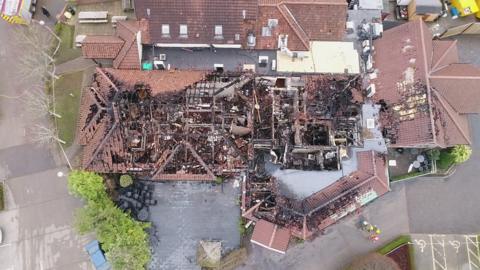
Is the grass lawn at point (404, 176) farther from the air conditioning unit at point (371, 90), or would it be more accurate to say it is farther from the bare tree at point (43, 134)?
the bare tree at point (43, 134)

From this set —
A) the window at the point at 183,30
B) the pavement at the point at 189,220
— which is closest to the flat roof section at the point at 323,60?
the window at the point at 183,30

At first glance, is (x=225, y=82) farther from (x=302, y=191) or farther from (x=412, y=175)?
(x=412, y=175)

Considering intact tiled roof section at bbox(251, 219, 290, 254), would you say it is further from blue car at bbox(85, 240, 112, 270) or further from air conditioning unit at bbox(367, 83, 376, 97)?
air conditioning unit at bbox(367, 83, 376, 97)

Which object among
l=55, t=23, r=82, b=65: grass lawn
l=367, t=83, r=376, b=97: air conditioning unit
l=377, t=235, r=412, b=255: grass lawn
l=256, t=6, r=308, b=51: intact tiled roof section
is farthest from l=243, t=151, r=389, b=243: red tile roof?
l=55, t=23, r=82, b=65: grass lawn

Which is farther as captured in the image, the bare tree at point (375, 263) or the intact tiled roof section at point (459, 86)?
the intact tiled roof section at point (459, 86)

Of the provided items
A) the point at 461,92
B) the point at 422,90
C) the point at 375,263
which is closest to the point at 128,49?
the point at 422,90

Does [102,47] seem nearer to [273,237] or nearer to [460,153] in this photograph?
[273,237]
